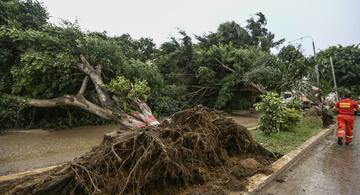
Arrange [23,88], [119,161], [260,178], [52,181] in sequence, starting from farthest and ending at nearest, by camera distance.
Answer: [23,88], [260,178], [119,161], [52,181]

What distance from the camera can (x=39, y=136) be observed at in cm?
917

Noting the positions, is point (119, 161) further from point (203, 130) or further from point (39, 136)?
point (39, 136)

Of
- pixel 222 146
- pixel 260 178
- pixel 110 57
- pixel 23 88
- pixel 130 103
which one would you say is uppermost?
pixel 110 57

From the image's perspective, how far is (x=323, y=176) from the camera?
4805 mm

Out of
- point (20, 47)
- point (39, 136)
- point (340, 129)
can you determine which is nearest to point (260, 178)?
point (340, 129)

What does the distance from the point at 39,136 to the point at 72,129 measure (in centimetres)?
169

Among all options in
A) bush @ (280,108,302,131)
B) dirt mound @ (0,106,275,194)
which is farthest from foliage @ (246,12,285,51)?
dirt mound @ (0,106,275,194)

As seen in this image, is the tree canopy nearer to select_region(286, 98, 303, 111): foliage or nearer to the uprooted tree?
the uprooted tree

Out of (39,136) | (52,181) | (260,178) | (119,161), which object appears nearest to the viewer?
(52,181)

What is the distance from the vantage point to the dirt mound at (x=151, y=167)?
3268 millimetres

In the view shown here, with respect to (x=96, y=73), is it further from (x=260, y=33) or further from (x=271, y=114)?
(x=260, y=33)

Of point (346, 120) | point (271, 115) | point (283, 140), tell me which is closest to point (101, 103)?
point (271, 115)

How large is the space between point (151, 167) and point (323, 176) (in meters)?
3.38

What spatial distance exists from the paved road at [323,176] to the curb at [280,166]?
0.30ft
